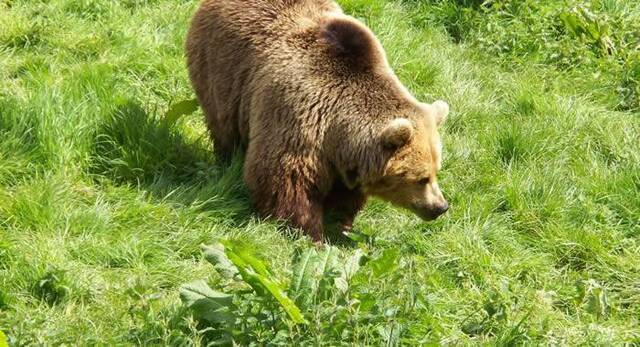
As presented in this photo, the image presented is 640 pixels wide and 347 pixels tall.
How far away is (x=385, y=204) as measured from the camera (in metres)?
6.33

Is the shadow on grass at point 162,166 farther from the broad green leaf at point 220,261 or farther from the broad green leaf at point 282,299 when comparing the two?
the broad green leaf at point 282,299

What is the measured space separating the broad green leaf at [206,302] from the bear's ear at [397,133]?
1.65 meters

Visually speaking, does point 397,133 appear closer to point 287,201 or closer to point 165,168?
point 287,201

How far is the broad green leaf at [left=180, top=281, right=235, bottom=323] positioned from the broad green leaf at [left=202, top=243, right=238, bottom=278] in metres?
0.11

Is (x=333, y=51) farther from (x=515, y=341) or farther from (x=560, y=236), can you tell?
(x=515, y=341)

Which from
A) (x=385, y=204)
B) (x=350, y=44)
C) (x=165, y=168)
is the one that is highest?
(x=350, y=44)

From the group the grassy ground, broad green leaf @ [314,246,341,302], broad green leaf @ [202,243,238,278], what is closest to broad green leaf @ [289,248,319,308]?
broad green leaf @ [314,246,341,302]

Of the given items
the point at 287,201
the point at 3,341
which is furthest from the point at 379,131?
the point at 3,341

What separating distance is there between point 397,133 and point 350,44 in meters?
0.70

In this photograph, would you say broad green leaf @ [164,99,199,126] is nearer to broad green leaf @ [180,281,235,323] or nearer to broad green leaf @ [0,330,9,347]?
broad green leaf @ [180,281,235,323]

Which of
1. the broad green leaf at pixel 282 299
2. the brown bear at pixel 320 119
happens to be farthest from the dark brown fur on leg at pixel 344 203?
the broad green leaf at pixel 282 299

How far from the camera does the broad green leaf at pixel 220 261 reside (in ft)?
14.7

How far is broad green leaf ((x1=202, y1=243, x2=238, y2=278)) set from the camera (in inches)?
176

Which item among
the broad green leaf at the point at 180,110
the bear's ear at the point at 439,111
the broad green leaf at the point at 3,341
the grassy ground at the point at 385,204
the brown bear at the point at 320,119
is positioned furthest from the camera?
the broad green leaf at the point at 180,110
